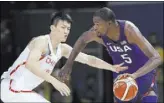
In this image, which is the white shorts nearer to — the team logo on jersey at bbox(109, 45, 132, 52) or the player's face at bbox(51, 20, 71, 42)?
the player's face at bbox(51, 20, 71, 42)

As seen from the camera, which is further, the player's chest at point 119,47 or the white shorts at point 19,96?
the white shorts at point 19,96

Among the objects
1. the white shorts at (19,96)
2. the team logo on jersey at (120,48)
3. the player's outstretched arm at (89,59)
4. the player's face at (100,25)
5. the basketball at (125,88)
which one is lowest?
the white shorts at (19,96)

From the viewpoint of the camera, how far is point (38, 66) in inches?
228

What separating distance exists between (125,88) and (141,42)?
0.49m

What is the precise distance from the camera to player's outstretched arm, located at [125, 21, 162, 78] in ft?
17.3

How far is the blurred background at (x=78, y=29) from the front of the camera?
837 cm

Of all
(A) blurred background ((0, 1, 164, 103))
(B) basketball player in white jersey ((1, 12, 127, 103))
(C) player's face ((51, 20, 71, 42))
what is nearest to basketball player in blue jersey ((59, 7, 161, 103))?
(B) basketball player in white jersey ((1, 12, 127, 103))

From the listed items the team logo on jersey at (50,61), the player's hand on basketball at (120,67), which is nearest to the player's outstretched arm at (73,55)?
the team logo on jersey at (50,61)

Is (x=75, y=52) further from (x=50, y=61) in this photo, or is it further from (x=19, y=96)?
(x=19, y=96)

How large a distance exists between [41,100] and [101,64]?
812mm

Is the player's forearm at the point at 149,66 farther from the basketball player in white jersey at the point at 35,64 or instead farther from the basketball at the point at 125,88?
the basketball player in white jersey at the point at 35,64

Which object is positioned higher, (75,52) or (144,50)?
(144,50)

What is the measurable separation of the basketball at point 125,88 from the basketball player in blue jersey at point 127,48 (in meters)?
0.07

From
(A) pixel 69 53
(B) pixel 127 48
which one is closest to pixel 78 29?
(A) pixel 69 53
